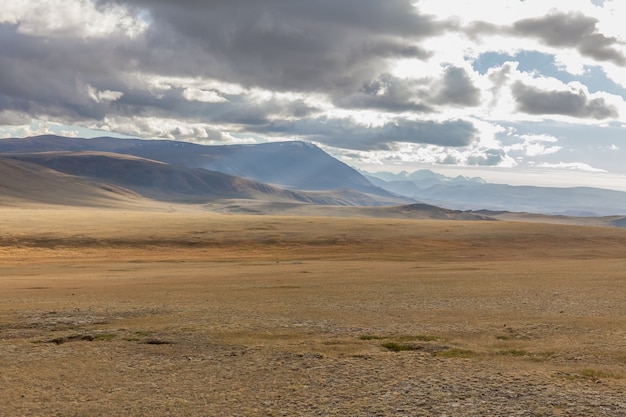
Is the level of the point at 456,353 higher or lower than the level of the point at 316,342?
higher

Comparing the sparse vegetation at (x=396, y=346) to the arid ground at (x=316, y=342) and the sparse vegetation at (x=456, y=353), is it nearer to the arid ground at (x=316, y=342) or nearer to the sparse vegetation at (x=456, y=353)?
the arid ground at (x=316, y=342)

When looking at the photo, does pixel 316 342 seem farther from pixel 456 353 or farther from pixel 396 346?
pixel 456 353

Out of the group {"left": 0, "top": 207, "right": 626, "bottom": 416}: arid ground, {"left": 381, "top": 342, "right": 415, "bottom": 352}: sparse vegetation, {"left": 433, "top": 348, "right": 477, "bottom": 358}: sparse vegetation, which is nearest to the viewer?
{"left": 0, "top": 207, "right": 626, "bottom": 416}: arid ground

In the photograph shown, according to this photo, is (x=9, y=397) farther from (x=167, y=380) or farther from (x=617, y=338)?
(x=617, y=338)

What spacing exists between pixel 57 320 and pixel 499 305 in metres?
23.2

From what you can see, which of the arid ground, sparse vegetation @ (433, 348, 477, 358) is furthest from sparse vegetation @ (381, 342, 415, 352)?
sparse vegetation @ (433, 348, 477, 358)

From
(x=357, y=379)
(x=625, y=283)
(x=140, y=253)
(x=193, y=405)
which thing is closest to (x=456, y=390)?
(x=357, y=379)

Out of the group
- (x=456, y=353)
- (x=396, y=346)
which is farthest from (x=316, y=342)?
(x=456, y=353)

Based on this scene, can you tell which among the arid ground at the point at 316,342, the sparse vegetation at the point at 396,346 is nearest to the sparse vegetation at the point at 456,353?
the arid ground at the point at 316,342

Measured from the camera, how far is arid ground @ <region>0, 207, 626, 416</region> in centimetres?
1591

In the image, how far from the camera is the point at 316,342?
22.8 m

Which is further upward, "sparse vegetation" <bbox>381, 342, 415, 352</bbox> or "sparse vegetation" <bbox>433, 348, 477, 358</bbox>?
"sparse vegetation" <bbox>433, 348, 477, 358</bbox>

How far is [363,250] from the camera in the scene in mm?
89625

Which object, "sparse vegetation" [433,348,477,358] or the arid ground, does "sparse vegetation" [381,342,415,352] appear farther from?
"sparse vegetation" [433,348,477,358]
